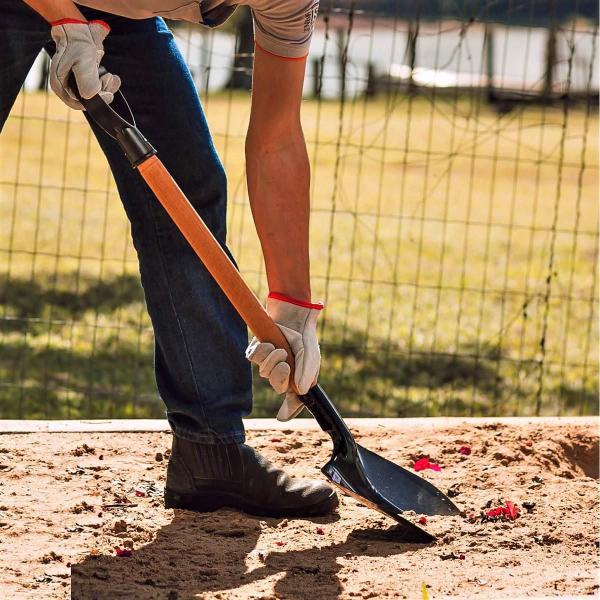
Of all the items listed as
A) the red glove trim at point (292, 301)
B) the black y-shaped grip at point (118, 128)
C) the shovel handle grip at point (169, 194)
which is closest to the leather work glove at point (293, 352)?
the red glove trim at point (292, 301)

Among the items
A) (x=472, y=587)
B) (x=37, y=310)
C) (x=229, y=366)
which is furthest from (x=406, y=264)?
(x=472, y=587)

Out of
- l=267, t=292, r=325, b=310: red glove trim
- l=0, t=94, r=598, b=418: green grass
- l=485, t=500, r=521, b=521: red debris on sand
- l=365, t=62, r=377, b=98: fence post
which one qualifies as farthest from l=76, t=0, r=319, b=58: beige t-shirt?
l=365, t=62, r=377, b=98: fence post

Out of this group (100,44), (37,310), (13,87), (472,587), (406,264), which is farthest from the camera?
(406,264)

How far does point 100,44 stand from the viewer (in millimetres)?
2758

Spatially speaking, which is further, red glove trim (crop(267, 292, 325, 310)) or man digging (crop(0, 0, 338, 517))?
red glove trim (crop(267, 292, 325, 310))

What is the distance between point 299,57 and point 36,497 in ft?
4.61

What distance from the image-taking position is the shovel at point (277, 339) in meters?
2.72

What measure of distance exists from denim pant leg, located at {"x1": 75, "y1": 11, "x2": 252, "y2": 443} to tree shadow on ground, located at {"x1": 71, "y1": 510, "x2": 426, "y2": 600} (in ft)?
1.02

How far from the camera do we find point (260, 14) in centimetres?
287

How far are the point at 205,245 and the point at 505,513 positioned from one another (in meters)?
1.11

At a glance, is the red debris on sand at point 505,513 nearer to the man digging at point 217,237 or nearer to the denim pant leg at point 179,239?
the man digging at point 217,237

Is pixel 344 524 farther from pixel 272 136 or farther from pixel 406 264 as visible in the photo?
pixel 406 264

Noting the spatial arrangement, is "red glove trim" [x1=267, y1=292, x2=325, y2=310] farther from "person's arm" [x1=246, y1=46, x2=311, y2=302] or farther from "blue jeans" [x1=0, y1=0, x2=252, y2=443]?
"blue jeans" [x1=0, y1=0, x2=252, y2=443]

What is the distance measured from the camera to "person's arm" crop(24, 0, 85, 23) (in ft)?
8.77
